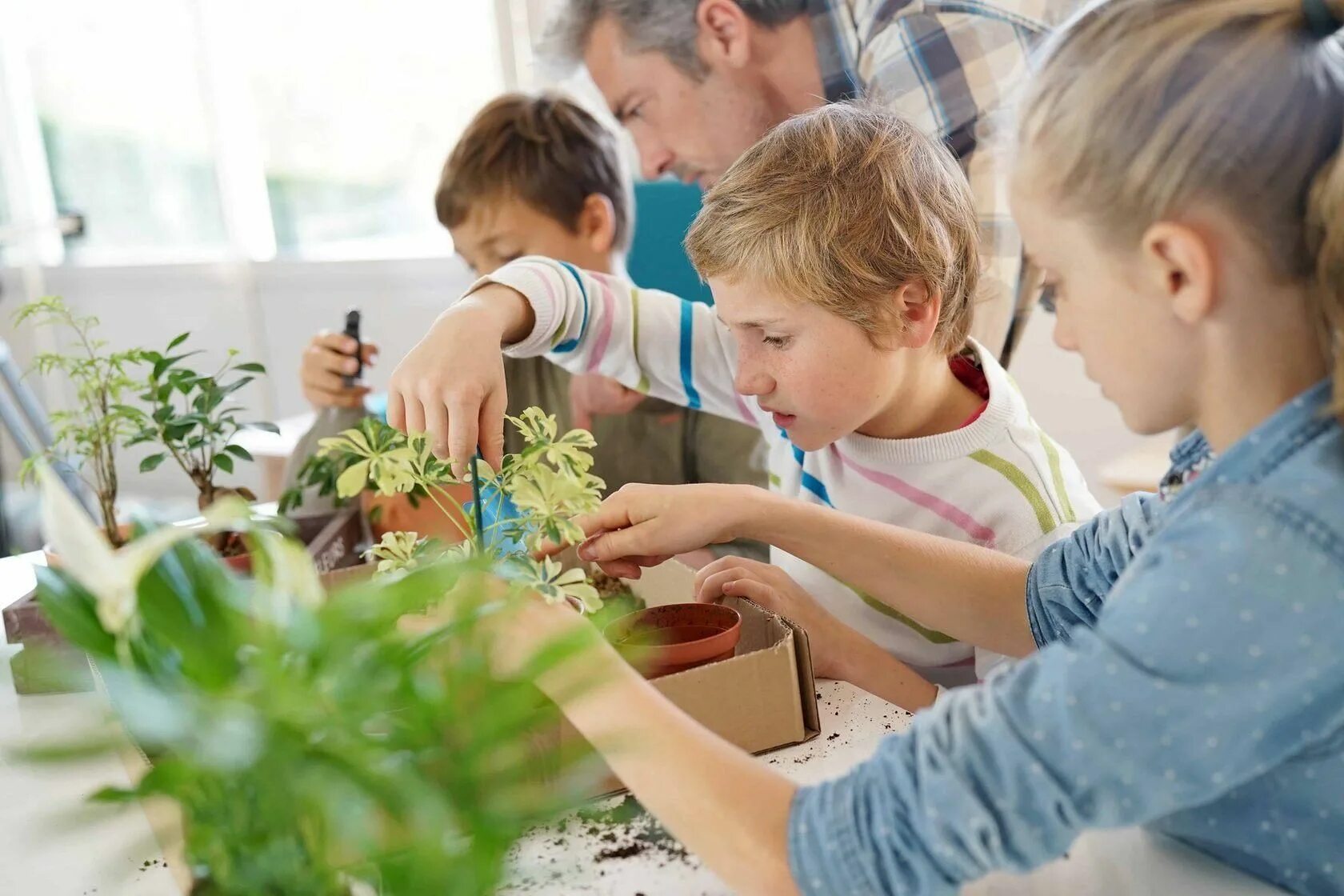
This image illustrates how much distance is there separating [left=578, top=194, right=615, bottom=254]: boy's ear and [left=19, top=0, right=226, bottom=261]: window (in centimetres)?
272

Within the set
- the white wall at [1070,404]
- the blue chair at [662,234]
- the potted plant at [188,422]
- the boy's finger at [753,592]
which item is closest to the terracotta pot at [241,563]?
the potted plant at [188,422]

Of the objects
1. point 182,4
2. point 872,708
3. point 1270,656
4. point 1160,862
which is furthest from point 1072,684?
point 182,4

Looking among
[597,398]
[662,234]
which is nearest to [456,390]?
[597,398]

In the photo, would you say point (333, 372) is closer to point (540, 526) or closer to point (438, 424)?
point (438, 424)

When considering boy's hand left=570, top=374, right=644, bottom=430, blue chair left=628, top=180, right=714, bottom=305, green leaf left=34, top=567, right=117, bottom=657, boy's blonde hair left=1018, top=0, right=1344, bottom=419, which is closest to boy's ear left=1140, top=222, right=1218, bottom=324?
boy's blonde hair left=1018, top=0, right=1344, bottom=419

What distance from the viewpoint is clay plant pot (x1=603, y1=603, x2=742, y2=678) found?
0.84 metres

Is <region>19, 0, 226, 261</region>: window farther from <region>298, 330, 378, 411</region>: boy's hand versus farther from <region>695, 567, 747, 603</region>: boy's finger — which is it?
<region>695, 567, 747, 603</region>: boy's finger

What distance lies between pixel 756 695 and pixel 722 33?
4.08 feet

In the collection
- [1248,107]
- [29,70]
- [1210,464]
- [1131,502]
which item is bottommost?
[1131,502]

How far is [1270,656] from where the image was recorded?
59cm

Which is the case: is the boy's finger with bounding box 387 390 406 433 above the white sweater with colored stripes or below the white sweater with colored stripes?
above

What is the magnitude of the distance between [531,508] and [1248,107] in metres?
0.51

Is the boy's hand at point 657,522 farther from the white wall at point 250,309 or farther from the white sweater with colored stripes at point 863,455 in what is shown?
the white wall at point 250,309

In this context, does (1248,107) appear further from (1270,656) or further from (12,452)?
(12,452)
